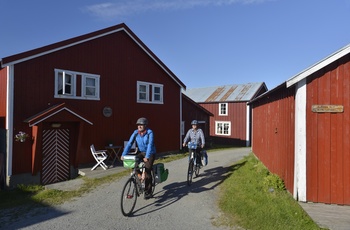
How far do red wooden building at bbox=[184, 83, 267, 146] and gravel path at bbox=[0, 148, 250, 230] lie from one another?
20.6m

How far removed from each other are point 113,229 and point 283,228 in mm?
3273

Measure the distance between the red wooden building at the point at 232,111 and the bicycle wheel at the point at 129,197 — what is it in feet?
74.7

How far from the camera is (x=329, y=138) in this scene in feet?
21.9

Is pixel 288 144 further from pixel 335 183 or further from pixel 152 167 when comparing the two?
pixel 152 167

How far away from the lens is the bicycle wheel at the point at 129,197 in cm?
611

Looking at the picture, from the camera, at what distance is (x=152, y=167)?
6898mm

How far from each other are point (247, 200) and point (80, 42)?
35.1ft

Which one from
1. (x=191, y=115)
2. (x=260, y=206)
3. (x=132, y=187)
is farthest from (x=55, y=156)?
(x=191, y=115)

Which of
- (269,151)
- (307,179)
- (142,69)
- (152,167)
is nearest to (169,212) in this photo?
(152,167)

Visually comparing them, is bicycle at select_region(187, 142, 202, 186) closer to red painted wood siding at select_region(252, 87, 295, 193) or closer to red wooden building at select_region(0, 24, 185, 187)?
red painted wood siding at select_region(252, 87, 295, 193)

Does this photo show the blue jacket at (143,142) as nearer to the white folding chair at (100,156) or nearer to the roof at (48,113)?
the roof at (48,113)

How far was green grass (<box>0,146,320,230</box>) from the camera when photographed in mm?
5555

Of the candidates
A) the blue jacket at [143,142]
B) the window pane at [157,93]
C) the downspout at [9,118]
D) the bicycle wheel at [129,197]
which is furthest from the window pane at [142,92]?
the bicycle wheel at [129,197]

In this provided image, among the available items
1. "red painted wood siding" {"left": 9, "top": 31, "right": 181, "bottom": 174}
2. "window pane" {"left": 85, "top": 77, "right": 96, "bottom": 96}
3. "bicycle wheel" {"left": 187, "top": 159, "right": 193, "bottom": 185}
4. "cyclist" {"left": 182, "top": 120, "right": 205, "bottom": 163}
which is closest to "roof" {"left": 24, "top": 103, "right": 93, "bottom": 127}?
"red painted wood siding" {"left": 9, "top": 31, "right": 181, "bottom": 174}
